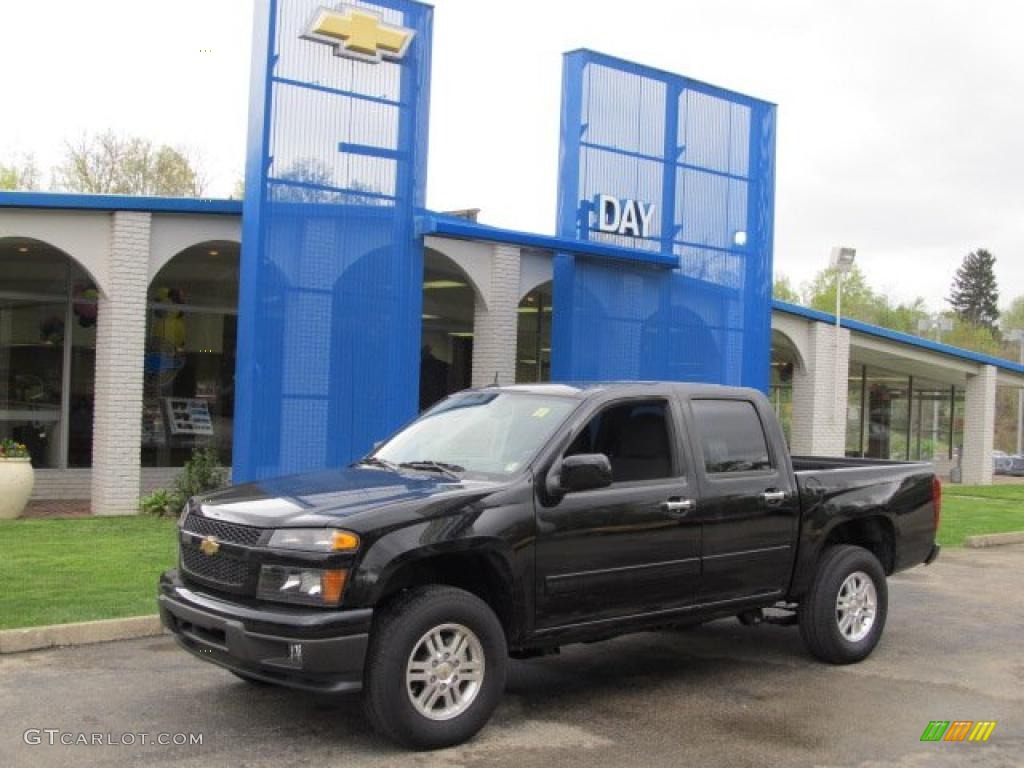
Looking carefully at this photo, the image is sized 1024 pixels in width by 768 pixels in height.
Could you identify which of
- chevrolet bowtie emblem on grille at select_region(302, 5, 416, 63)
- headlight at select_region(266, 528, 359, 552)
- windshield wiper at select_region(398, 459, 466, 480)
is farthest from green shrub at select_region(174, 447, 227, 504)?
headlight at select_region(266, 528, 359, 552)

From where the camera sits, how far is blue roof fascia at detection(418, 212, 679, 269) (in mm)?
14344

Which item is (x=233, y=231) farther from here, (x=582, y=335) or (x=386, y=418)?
(x=582, y=335)

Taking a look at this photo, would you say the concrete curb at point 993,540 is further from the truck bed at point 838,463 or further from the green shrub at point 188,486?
the green shrub at point 188,486

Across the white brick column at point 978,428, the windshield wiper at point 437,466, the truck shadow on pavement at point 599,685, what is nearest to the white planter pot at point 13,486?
the truck shadow on pavement at point 599,685

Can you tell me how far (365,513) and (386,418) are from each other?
8597mm

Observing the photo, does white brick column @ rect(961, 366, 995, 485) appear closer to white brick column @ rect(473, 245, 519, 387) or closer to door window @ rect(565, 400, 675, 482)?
white brick column @ rect(473, 245, 519, 387)

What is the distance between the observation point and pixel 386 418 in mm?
14164

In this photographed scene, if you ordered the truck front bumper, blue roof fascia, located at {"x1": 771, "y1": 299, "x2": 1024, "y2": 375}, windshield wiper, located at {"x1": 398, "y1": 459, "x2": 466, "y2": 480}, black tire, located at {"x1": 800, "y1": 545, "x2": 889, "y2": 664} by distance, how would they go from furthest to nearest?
blue roof fascia, located at {"x1": 771, "y1": 299, "x2": 1024, "y2": 375}, black tire, located at {"x1": 800, "y1": 545, "x2": 889, "y2": 664}, windshield wiper, located at {"x1": 398, "y1": 459, "x2": 466, "y2": 480}, the truck front bumper

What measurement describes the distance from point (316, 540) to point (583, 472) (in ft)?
4.85

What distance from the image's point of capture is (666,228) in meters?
17.4

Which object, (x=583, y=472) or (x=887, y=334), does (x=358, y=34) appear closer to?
(x=583, y=472)

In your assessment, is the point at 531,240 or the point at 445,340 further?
the point at 445,340

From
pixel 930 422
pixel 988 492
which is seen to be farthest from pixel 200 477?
pixel 930 422

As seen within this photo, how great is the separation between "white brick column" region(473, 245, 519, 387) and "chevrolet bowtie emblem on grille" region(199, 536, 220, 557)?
1141 centimetres
